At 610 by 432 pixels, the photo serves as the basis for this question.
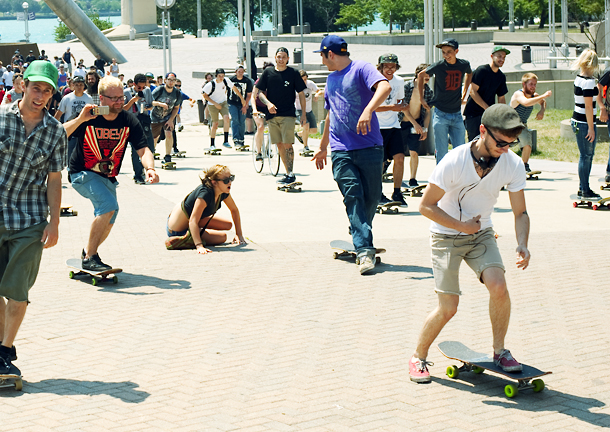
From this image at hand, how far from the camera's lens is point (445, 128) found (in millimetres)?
11711

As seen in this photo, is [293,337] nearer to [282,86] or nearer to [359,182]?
[359,182]

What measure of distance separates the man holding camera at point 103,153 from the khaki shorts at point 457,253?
3233mm

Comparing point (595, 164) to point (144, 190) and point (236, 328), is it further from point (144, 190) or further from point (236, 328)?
point (236, 328)

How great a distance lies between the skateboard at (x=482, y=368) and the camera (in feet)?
15.5

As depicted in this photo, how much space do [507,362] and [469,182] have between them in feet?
3.57

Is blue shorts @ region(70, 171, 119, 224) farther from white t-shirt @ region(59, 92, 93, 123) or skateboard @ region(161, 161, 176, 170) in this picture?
skateboard @ region(161, 161, 176, 170)

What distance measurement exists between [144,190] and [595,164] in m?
8.16

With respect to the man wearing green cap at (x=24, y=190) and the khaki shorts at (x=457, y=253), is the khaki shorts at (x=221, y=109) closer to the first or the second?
the man wearing green cap at (x=24, y=190)

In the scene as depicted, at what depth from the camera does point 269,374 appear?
5.18m

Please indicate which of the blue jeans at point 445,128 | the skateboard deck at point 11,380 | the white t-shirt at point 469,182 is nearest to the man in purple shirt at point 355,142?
the white t-shirt at point 469,182

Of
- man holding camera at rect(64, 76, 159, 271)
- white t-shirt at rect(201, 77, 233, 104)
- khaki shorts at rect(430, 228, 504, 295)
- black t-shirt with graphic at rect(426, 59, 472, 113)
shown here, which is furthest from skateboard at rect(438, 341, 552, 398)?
white t-shirt at rect(201, 77, 233, 104)

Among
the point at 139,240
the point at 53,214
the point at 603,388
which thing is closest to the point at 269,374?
the point at 53,214

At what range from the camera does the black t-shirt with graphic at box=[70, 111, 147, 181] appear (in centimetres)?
729

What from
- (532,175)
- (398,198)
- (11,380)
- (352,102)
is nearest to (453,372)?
(11,380)
